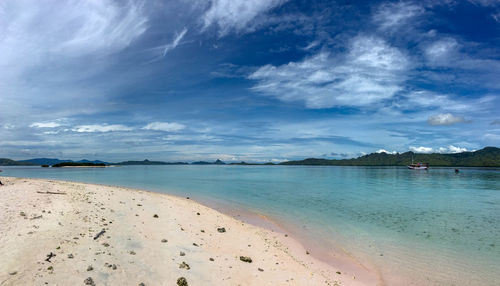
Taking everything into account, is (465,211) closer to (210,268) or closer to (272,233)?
(272,233)

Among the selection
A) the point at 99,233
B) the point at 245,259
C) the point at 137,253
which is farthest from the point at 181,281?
the point at 99,233

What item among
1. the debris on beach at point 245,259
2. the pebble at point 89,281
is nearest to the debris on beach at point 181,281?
the pebble at point 89,281

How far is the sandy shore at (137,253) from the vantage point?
29.3 feet

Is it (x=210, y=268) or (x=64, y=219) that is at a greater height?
(x=64, y=219)

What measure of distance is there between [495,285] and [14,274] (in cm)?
2086

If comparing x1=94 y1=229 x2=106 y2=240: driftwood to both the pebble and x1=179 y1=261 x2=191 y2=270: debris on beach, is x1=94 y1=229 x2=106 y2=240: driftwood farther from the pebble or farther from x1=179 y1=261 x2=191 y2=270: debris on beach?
x1=179 y1=261 x2=191 y2=270: debris on beach

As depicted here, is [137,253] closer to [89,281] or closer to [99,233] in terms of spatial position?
[99,233]

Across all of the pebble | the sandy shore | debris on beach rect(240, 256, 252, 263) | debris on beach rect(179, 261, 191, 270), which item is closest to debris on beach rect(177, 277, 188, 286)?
the sandy shore

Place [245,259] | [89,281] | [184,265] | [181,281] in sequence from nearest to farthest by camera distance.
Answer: [89,281]
[181,281]
[184,265]
[245,259]

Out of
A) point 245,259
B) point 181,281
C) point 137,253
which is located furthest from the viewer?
point 245,259

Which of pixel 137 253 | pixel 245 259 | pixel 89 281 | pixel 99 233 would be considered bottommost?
pixel 245 259

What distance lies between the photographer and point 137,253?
11.4 meters

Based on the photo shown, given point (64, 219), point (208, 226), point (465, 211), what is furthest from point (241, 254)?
point (465, 211)

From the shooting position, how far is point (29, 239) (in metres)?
10.8
